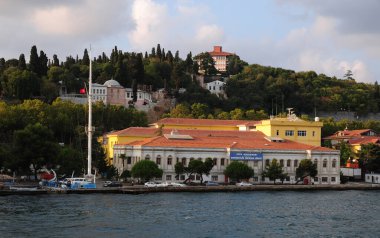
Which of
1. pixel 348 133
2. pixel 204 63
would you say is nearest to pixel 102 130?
pixel 348 133

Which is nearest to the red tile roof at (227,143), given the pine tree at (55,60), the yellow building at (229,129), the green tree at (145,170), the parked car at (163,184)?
the yellow building at (229,129)

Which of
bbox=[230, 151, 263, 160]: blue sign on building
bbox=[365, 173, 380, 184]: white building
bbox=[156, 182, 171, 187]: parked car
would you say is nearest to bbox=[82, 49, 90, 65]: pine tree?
bbox=[230, 151, 263, 160]: blue sign on building

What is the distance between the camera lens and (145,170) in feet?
209

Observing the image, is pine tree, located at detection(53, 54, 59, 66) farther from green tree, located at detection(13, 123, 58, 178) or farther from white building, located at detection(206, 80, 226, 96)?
green tree, located at detection(13, 123, 58, 178)

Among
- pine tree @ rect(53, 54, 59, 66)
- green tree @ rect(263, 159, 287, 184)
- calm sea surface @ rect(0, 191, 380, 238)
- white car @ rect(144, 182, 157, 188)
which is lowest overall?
calm sea surface @ rect(0, 191, 380, 238)

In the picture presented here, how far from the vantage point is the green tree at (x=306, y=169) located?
230 ft

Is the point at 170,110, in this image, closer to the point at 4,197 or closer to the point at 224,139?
the point at 224,139

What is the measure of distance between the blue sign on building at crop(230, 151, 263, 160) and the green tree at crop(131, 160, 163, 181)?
353 inches

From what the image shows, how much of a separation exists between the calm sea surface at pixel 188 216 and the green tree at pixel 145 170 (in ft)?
22.4

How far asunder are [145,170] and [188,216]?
2228cm

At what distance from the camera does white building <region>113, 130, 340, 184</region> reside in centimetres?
6825

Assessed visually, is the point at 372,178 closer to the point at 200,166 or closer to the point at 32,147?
the point at 200,166

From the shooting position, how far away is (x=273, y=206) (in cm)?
4888

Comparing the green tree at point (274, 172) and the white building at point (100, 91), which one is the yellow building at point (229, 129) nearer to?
the green tree at point (274, 172)
